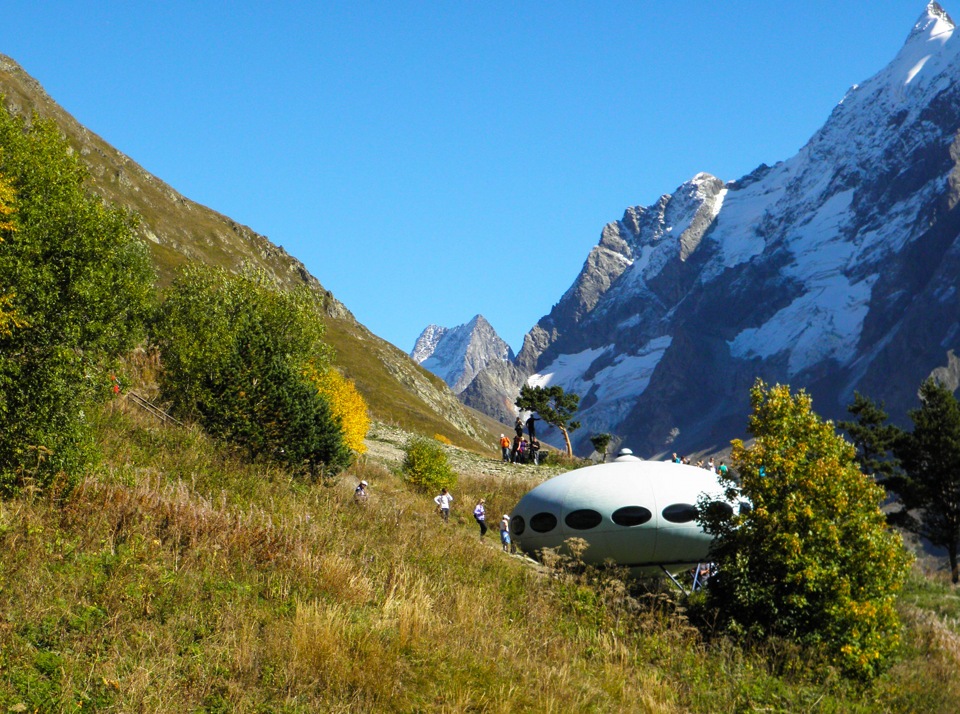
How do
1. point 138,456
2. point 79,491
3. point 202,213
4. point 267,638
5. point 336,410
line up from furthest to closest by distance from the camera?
point 202,213 → point 336,410 → point 138,456 → point 79,491 → point 267,638

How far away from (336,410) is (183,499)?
31789mm

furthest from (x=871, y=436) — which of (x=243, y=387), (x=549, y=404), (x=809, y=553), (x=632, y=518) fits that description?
(x=243, y=387)

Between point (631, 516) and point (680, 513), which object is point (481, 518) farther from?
point (680, 513)

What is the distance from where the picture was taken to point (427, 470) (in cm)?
4297

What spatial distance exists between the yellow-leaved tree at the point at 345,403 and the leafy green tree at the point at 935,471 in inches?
1300

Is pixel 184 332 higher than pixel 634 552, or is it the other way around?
pixel 184 332

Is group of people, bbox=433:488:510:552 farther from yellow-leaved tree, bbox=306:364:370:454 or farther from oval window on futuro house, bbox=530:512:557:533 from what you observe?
yellow-leaved tree, bbox=306:364:370:454

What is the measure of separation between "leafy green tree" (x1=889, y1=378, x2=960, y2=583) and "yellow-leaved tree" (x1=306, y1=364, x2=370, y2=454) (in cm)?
3302

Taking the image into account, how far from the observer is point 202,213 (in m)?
159

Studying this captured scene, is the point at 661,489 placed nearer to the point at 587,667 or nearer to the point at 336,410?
the point at 587,667

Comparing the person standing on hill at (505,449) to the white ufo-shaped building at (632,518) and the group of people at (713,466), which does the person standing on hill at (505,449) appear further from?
the white ufo-shaped building at (632,518)

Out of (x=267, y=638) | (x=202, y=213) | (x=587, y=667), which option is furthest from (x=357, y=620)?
Answer: (x=202, y=213)

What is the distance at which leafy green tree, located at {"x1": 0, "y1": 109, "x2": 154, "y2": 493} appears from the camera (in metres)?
12.9

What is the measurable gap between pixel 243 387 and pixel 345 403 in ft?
74.2
